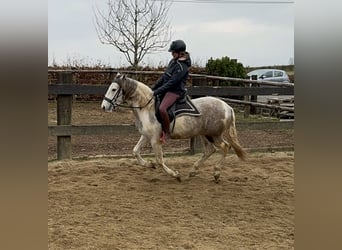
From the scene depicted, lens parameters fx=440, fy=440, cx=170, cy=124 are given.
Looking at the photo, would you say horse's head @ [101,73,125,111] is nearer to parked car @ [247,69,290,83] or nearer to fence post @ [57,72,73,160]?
fence post @ [57,72,73,160]

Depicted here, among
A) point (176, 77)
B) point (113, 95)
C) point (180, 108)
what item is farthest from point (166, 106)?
point (113, 95)

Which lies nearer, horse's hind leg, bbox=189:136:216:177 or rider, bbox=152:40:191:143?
rider, bbox=152:40:191:143

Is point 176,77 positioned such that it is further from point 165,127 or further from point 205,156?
point 205,156

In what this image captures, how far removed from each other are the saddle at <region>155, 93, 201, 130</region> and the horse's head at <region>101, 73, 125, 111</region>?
1.28 feet

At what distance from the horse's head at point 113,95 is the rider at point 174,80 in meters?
0.37

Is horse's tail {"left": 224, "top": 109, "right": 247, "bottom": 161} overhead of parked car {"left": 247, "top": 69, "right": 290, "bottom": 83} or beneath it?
beneath

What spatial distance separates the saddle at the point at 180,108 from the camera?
4.41m

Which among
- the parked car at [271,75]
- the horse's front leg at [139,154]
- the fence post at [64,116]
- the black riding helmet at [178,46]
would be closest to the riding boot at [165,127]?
the horse's front leg at [139,154]

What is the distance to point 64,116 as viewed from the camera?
17.9 feet

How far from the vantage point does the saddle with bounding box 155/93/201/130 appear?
173 inches

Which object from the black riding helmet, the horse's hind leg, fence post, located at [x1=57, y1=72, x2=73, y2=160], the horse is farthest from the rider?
fence post, located at [x1=57, y1=72, x2=73, y2=160]
